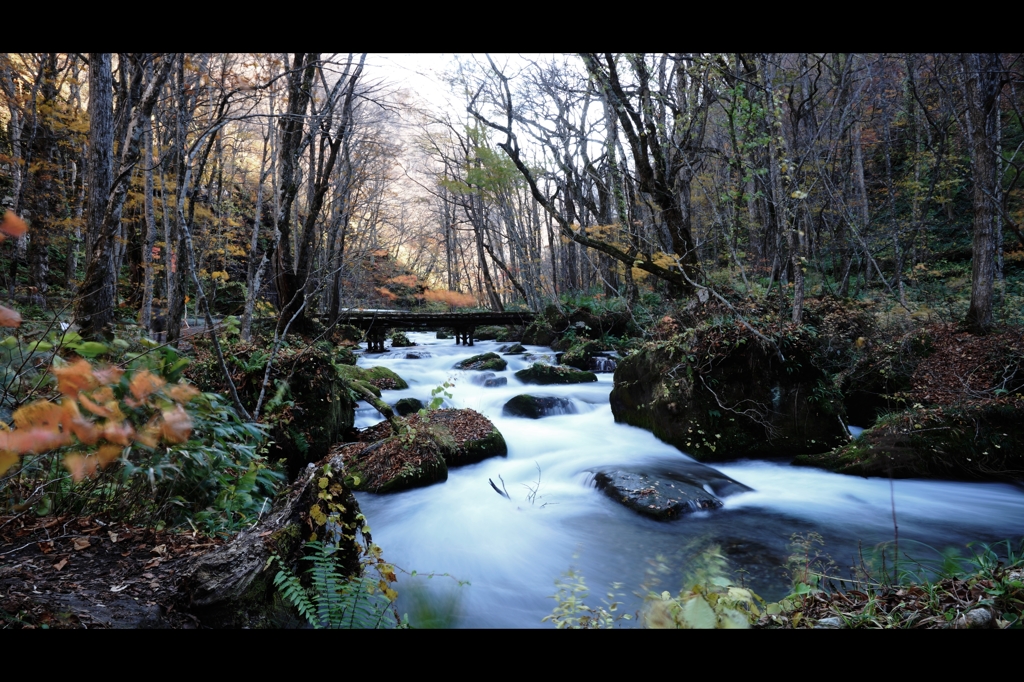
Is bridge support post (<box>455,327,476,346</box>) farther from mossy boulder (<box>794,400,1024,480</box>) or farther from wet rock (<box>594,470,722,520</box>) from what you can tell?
mossy boulder (<box>794,400,1024,480</box>)

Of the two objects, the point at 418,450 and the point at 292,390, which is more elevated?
the point at 292,390

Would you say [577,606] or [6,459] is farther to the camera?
[577,606]

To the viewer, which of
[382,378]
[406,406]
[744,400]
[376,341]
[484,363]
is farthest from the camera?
[376,341]

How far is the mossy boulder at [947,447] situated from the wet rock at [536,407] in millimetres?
4132

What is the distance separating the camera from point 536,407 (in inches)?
343

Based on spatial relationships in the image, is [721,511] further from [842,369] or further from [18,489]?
[18,489]

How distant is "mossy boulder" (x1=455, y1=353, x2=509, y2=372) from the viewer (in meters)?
11.8

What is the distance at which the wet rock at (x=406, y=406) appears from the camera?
8.59 metres

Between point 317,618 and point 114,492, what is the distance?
1809 mm

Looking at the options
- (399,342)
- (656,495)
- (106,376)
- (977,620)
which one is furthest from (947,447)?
(399,342)

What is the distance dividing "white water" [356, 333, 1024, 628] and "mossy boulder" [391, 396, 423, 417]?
251 cm

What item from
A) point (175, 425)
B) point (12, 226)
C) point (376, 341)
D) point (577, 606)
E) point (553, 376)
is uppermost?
point (12, 226)

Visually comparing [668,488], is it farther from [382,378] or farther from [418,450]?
[382,378]

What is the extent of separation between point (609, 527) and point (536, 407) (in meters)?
3.91
